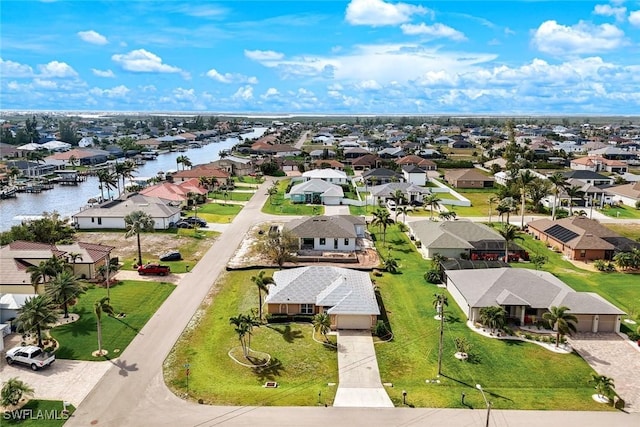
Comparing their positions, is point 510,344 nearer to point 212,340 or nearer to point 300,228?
point 212,340

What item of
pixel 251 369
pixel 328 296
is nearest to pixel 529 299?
pixel 328 296

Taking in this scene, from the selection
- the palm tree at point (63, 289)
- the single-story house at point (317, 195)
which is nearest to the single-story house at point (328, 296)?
the palm tree at point (63, 289)

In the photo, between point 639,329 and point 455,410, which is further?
point 639,329

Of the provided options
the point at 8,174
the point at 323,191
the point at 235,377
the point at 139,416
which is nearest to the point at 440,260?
the point at 235,377

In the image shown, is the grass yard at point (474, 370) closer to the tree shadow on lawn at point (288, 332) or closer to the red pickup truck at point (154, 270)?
the tree shadow on lawn at point (288, 332)

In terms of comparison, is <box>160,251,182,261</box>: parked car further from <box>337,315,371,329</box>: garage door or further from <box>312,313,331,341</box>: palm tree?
A: <box>312,313,331,341</box>: palm tree

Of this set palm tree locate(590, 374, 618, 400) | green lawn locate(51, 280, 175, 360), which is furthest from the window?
palm tree locate(590, 374, 618, 400)
